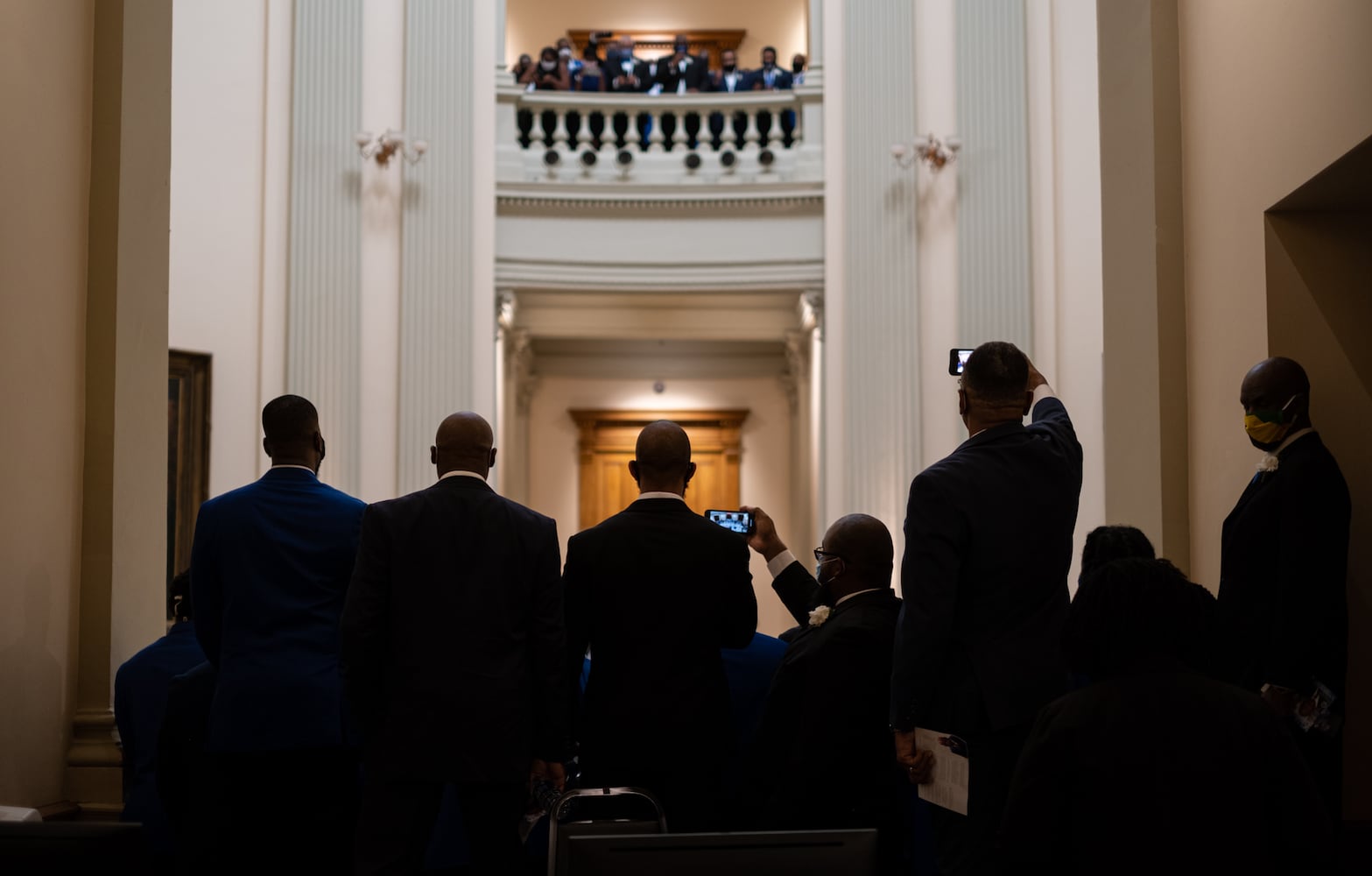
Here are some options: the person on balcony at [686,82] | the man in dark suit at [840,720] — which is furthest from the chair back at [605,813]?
the person on balcony at [686,82]

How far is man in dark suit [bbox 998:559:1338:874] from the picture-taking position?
2012 mm

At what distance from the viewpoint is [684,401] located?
14.8 meters

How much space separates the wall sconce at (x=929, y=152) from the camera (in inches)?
416

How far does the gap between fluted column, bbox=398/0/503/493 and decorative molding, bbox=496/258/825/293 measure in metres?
0.55

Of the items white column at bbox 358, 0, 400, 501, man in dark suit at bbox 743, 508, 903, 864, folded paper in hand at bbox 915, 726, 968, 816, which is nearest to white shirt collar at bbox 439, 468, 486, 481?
man in dark suit at bbox 743, 508, 903, 864

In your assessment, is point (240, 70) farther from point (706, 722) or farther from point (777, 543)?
point (706, 722)

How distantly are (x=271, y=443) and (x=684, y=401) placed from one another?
1102 centimetres

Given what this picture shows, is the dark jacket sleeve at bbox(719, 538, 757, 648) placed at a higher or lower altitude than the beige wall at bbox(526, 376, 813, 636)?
lower

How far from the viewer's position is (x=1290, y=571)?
3279mm

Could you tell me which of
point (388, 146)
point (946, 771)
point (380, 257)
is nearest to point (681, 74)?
point (388, 146)

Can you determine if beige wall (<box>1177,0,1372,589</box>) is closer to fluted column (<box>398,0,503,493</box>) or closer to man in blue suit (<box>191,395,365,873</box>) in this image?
man in blue suit (<box>191,395,365,873</box>)

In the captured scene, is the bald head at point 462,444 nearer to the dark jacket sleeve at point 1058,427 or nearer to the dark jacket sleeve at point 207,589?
the dark jacket sleeve at point 207,589

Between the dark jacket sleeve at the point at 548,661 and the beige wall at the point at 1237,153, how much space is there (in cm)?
231

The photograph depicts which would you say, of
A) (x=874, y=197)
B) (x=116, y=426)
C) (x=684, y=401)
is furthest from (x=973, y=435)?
(x=684, y=401)
